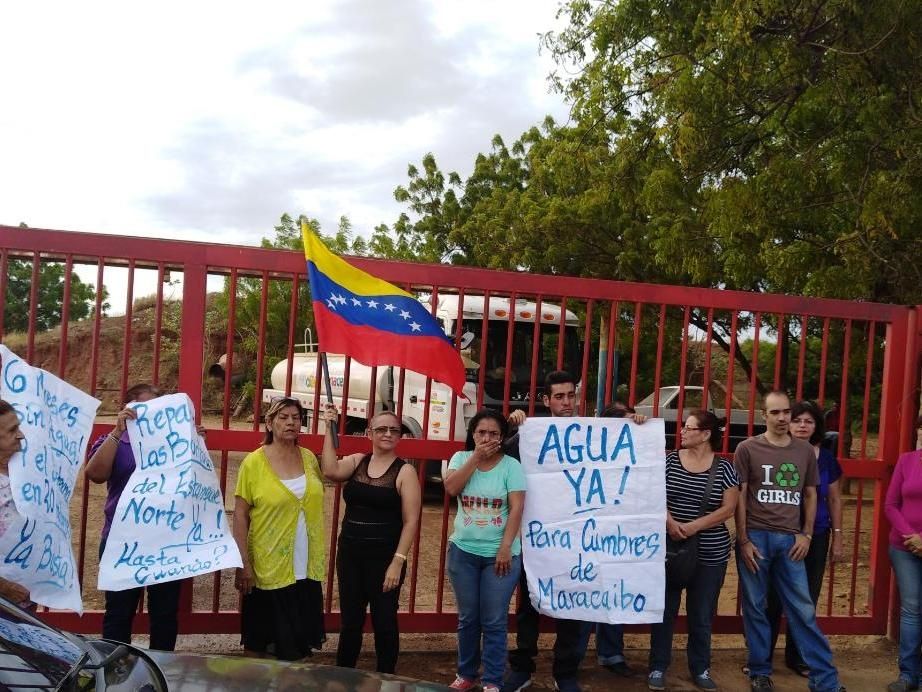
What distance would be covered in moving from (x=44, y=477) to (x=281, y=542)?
115 centimetres

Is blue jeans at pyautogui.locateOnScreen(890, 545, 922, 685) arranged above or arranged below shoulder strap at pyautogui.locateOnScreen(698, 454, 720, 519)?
below

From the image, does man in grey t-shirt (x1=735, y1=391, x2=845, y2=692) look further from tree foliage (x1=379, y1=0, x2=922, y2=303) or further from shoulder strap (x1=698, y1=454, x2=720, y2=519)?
tree foliage (x1=379, y1=0, x2=922, y2=303)

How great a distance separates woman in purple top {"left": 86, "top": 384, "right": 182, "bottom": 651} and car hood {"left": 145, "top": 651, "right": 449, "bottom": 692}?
64.8 inches

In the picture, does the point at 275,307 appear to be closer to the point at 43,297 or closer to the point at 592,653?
the point at 592,653

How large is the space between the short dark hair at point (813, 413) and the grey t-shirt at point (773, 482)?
0.25m

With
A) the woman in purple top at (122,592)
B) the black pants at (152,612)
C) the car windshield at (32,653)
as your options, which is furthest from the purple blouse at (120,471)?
the car windshield at (32,653)

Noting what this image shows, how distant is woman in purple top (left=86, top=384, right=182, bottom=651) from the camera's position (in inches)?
171

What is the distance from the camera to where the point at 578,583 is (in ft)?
15.9

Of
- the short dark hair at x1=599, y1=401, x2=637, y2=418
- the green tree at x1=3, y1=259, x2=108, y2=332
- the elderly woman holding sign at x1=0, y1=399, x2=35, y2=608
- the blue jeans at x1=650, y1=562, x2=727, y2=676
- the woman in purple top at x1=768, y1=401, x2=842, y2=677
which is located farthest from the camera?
the green tree at x1=3, y1=259, x2=108, y2=332

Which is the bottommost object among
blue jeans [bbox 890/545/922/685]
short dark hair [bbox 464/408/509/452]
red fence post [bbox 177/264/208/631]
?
blue jeans [bbox 890/545/922/685]

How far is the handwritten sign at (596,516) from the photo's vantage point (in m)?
4.83

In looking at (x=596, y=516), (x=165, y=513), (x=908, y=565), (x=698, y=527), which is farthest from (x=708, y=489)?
(x=165, y=513)

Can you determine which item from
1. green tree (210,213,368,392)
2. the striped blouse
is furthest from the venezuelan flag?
green tree (210,213,368,392)

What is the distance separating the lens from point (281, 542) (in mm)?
4398
